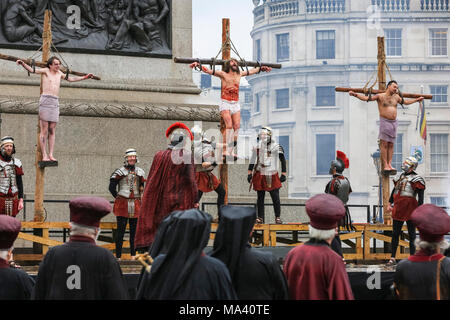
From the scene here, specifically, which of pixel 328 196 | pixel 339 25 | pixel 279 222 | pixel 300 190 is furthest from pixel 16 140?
pixel 339 25

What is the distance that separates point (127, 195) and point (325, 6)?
56.9 meters

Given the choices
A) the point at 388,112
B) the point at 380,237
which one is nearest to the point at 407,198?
the point at 380,237

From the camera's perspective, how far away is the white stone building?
6234cm

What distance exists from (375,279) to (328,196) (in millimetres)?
6104

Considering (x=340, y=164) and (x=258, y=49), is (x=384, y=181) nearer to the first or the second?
(x=340, y=164)

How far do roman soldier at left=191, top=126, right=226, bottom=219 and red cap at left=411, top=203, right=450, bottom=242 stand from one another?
811 centimetres

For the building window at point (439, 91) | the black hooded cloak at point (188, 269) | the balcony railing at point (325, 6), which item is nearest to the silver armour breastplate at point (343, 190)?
the black hooded cloak at point (188, 269)

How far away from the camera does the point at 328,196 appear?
7406 millimetres

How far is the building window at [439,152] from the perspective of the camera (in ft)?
201

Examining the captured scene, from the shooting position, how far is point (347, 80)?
66688 mm

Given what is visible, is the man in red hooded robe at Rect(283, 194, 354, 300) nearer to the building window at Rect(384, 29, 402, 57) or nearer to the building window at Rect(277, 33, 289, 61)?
the building window at Rect(384, 29, 402, 57)

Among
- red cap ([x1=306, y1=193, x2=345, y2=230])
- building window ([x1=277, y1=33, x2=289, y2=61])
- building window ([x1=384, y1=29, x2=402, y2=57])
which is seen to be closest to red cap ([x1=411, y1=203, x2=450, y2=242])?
red cap ([x1=306, y1=193, x2=345, y2=230])

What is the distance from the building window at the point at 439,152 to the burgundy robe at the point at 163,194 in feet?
166
